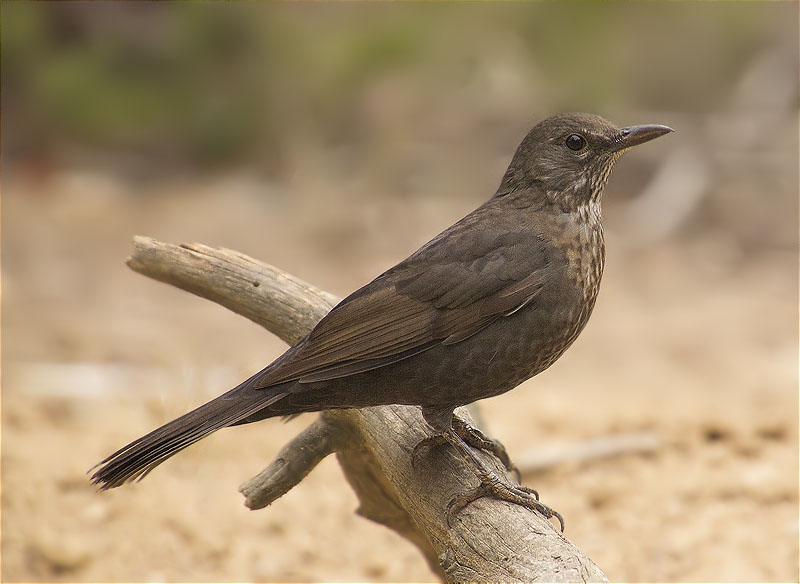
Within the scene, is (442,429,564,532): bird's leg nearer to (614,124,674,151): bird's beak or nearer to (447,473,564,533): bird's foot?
(447,473,564,533): bird's foot


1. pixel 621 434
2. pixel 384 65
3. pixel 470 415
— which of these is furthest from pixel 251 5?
A: pixel 470 415

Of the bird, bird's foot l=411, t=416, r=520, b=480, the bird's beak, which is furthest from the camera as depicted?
bird's foot l=411, t=416, r=520, b=480

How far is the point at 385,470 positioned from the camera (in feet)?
11.0

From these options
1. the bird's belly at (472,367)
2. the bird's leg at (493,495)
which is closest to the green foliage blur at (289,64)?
the bird's belly at (472,367)

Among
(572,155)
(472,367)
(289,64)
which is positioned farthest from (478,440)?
(289,64)

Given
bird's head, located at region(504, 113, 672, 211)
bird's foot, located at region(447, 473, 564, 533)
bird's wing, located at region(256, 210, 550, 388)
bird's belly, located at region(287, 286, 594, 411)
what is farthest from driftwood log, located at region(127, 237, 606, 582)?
bird's head, located at region(504, 113, 672, 211)

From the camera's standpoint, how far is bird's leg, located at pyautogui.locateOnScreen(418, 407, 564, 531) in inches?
121

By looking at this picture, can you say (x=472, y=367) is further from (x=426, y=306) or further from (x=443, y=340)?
(x=426, y=306)

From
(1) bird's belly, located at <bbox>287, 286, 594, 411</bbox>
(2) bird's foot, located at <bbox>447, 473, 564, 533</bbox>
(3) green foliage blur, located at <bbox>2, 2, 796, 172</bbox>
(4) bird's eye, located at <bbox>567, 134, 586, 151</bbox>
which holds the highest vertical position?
(3) green foliage blur, located at <bbox>2, 2, 796, 172</bbox>

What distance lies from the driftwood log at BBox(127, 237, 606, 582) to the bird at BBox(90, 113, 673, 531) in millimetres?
100

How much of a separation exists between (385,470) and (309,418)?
2.61 m

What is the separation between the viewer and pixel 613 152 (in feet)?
11.0

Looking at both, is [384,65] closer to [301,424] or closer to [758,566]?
[301,424]

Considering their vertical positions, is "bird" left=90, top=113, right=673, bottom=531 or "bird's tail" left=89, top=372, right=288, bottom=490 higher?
"bird" left=90, top=113, right=673, bottom=531
